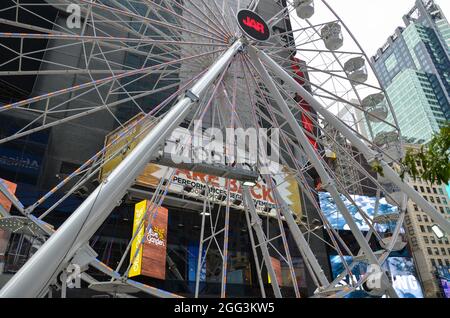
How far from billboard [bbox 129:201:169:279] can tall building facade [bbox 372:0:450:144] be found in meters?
109

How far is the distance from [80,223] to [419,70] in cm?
15603

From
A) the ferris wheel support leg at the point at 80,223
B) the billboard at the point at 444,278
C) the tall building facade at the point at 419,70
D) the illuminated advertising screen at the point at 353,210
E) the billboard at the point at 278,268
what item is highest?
the tall building facade at the point at 419,70

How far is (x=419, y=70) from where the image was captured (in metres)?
136

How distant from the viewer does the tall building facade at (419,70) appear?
406 ft

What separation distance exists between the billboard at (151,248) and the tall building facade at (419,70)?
108597 millimetres

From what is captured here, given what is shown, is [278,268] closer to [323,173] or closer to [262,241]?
[262,241]

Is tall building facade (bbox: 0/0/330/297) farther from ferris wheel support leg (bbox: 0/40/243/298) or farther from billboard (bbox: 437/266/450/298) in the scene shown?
billboard (bbox: 437/266/450/298)

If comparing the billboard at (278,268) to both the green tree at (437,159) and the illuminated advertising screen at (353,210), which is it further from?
the green tree at (437,159)

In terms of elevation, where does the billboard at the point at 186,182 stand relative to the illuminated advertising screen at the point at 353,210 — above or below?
below

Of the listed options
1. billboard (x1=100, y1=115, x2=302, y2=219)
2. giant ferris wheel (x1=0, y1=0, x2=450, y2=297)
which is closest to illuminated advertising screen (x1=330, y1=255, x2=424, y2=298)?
billboard (x1=100, y1=115, x2=302, y2=219)

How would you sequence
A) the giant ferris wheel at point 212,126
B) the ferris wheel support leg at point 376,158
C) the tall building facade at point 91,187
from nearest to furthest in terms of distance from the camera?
the giant ferris wheel at point 212,126, the ferris wheel support leg at point 376,158, the tall building facade at point 91,187

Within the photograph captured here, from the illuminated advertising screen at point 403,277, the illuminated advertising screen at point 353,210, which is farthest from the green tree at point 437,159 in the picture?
the illuminated advertising screen at point 403,277

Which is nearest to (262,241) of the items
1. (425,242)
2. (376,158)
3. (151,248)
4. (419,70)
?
(376,158)

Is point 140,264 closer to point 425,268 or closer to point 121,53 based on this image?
point 121,53
